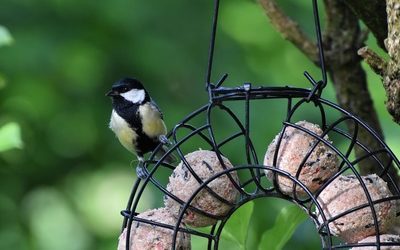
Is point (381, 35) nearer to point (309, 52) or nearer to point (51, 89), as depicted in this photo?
point (309, 52)

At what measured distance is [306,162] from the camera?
1663 millimetres

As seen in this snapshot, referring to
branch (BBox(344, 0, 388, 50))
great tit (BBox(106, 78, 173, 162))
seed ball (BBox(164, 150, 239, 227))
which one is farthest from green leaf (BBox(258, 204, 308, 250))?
great tit (BBox(106, 78, 173, 162))

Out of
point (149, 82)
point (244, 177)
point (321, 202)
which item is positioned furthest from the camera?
point (149, 82)

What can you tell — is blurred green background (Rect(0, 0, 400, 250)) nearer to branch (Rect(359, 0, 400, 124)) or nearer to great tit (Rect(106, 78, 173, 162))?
great tit (Rect(106, 78, 173, 162))

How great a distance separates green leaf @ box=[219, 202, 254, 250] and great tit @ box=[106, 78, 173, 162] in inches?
24.1

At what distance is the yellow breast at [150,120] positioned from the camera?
2.45m

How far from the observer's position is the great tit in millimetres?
2434

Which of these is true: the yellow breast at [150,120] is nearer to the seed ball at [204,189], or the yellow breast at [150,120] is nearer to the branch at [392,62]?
the seed ball at [204,189]

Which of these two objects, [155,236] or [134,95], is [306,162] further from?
[134,95]

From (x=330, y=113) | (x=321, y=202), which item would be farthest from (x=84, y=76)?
(x=321, y=202)

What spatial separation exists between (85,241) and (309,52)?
6.38 ft

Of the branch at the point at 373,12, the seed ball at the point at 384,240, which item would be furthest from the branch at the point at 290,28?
the seed ball at the point at 384,240

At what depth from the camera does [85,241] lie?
12.9ft

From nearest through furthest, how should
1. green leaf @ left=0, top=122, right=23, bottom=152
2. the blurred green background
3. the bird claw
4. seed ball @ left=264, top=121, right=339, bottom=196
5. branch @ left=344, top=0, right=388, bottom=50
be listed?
seed ball @ left=264, top=121, right=339, bottom=196
the bird claw
branch @ left=344, top=0, right=388, bottom=50
green leaf @ left=0, top=122, right=23, bottom=152
the blurred green background
